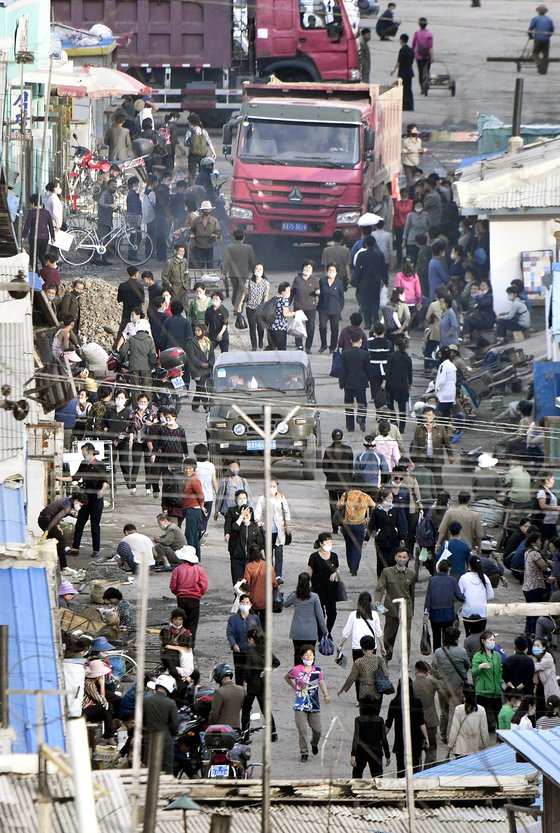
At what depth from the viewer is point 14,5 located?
1411 inches

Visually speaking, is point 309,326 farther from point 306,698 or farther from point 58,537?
point 306,698

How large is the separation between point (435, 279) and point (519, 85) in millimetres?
9277

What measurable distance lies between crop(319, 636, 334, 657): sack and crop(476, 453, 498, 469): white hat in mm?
5805

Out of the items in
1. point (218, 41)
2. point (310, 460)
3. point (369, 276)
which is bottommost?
point (310, 460)

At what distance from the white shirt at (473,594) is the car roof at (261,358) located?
25.0 ft

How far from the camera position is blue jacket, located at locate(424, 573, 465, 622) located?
20531mm

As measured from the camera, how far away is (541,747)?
43.2 feet

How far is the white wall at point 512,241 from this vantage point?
111ft

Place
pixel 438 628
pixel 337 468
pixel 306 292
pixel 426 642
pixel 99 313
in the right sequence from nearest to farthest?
pixel 438 628
pixel 426 642
pixel 337 468
pixel 99 313
pixel 306 292

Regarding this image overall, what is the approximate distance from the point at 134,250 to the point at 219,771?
739 inches

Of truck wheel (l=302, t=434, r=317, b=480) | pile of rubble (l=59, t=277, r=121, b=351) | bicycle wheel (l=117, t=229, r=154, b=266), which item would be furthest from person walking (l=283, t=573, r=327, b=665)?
bicycle wheel (l=117, t=229, r=154, b=266)

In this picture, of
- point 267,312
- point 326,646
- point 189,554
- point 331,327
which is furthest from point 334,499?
point 331,327

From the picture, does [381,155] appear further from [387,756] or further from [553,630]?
[387,756]

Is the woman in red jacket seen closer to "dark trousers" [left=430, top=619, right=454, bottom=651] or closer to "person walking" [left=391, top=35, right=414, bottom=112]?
"dark trousers" [left=430, top=619, right=454, bottom=651]
